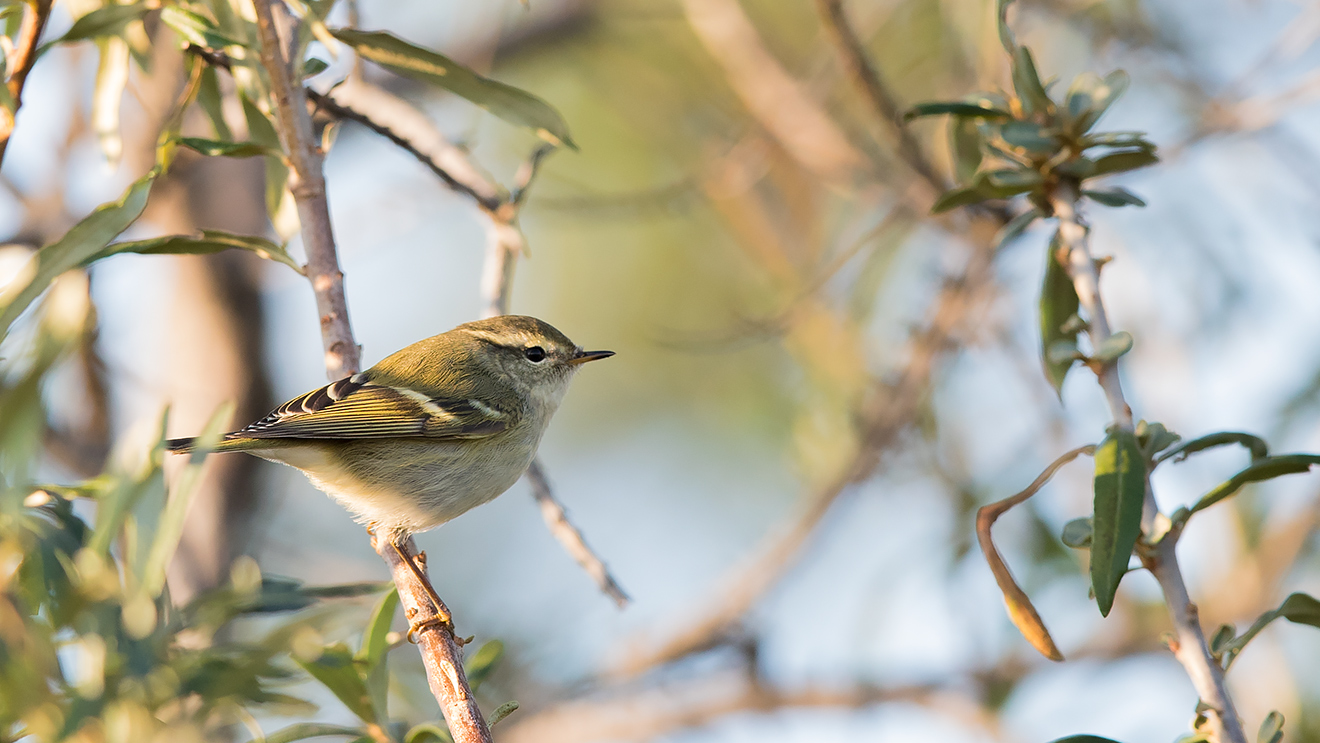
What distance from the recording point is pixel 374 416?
7.37 feet

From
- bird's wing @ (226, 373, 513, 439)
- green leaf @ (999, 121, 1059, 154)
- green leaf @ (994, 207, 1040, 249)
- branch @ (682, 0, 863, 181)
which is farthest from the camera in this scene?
branch @ (682, 0, 863, 181)

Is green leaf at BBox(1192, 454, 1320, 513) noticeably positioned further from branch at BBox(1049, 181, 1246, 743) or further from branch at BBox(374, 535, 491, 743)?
branch at BBox(374, 535, 491, 743)

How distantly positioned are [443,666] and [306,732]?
8.7 inches

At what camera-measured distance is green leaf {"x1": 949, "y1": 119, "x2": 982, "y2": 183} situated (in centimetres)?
150

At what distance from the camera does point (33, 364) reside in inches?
26.1

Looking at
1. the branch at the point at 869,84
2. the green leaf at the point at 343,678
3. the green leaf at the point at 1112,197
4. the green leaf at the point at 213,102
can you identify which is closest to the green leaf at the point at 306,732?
the green leaf at the point at 343,678

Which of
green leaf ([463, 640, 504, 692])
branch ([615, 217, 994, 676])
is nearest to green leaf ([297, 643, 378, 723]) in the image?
green leaf ([463, 640, 504, 692])

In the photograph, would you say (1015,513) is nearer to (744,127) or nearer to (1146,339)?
(1146,339)

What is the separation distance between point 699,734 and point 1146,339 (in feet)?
5.08

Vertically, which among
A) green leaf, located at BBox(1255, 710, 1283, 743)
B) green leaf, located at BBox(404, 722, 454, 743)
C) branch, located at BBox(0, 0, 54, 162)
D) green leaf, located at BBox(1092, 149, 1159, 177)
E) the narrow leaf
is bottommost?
green leaf, located at BBox(1255, 710, 1283, 743)

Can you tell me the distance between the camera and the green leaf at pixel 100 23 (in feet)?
3.91

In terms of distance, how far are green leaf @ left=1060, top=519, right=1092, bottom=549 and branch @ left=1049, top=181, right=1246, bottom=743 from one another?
8 centimetres

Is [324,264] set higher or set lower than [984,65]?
lower

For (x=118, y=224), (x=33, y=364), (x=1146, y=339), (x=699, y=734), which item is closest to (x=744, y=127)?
(x=1146, y=339)
